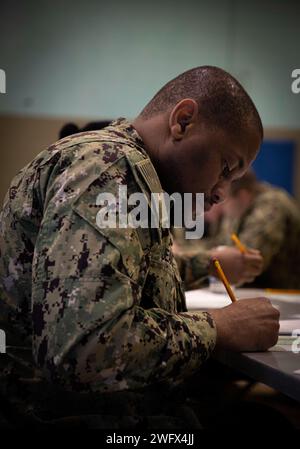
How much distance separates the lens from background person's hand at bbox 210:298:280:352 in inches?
38.6

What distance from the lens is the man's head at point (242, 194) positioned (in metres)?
3.16

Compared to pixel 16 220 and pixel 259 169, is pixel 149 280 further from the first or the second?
pixel 259 169

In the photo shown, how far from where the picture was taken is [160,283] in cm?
98

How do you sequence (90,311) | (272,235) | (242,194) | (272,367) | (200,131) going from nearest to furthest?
(90,311) → (272,367) → (200,131) → (272,235) → (242,194)

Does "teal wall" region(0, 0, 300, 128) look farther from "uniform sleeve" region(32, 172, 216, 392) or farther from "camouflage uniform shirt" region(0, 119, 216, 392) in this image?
"uniform sleeve" region(32, 172, 216, 392)

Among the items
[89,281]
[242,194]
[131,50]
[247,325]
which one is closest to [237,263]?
[247,325]

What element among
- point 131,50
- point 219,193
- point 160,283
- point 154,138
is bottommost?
point 160,283

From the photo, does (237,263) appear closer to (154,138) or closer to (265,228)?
(154,138)

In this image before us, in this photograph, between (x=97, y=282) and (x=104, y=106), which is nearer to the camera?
(x=97, y=282)

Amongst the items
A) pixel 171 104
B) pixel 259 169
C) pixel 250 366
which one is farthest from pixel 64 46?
pixel 250 366

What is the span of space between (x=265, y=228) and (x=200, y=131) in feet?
6.57

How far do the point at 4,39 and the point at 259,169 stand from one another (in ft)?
6.39

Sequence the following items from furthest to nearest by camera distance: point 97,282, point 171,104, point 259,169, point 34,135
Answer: point 259,169
point 34,135
point 171,104
point 97,282

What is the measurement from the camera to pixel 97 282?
2.61 ft
